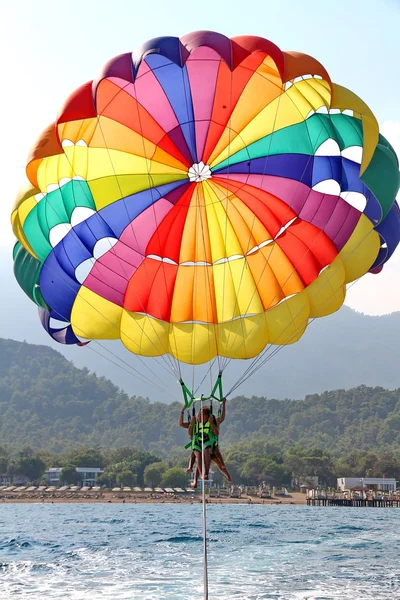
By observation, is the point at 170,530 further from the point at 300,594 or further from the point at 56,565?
the point at 300,594

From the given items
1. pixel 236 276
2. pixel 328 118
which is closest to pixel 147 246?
pixel 236 276

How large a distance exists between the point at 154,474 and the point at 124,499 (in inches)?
556

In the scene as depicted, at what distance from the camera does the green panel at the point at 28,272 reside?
1510cm

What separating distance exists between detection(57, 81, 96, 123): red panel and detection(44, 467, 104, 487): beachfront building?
3852 inches

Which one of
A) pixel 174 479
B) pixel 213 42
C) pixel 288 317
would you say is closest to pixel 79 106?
pixel 213 42

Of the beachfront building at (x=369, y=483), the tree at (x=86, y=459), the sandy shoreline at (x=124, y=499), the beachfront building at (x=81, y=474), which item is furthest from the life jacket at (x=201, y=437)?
the tree at (x=86, y=459)

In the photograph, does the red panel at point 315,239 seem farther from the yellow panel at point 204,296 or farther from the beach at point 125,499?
the beach at point 125,499

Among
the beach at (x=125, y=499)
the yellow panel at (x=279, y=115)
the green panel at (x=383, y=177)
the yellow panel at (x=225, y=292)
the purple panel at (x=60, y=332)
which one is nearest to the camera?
the yellow panel at (x=279, y=115)

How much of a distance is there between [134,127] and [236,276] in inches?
132

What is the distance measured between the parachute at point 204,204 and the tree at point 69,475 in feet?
302

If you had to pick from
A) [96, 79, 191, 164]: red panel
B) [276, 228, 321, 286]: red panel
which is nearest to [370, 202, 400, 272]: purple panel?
[276, 228, 321, 286]: red panel

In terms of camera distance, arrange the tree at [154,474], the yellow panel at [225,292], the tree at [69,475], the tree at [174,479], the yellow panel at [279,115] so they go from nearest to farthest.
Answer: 1. the yellow panel at [279,115]
2. the yellow panel at [225,292]
3. the tree at [174,479]
4. the tree at [154,474]
5. the tree at [69,475]

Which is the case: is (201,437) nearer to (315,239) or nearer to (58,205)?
(315,239)

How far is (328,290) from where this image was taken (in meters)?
15.2
